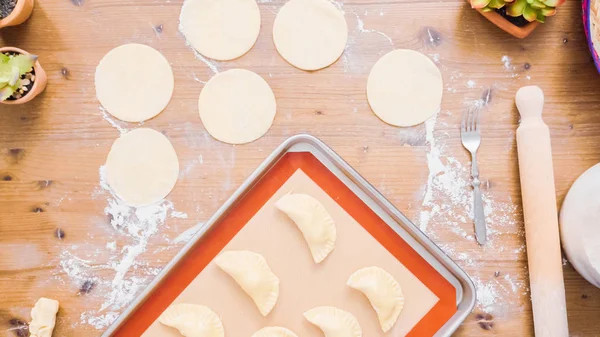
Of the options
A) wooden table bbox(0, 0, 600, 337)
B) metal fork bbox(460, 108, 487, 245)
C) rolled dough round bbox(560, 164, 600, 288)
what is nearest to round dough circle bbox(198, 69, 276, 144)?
wooden table bbox(0, 0, 600, 337)

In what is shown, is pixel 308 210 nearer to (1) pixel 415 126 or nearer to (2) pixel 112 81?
(1) pixel 415 126

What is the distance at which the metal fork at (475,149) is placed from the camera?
1.32 m

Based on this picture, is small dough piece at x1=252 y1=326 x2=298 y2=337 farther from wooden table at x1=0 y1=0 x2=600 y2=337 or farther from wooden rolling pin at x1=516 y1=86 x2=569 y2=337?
wooden rolling pin at x1=516 y1=86 x2=569 y2=337

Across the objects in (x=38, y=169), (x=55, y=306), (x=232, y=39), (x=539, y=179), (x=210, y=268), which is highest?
(x=232, y=39)

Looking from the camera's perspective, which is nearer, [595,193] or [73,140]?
[595,193]

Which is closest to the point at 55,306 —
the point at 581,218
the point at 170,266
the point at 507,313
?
the point at 170,266

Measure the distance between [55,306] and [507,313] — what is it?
3.95ft

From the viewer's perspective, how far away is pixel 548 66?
53.7 inches

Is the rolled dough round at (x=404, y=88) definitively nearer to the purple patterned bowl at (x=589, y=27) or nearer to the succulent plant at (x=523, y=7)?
the succulent plant at (x=523, y=7)

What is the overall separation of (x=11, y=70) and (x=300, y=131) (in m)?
0.74

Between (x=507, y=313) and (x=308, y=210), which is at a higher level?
(x=308, y=210)

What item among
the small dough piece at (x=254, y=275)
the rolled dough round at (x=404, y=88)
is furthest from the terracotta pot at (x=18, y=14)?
the rolled dough round at (x=404, y=88)

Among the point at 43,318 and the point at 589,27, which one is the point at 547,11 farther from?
the point at 43,318

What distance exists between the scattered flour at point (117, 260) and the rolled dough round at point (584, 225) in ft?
3.27
